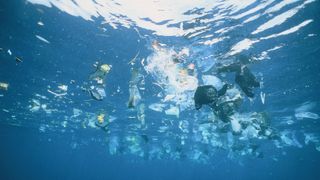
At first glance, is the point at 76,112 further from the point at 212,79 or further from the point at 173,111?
the point at 212,79

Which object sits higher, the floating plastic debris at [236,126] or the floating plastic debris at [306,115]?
the floating plastic debris at [306,115]

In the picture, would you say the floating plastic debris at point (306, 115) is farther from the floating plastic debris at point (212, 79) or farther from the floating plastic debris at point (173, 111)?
the floating plastic debris at point (212, 79)

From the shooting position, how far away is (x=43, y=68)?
734 inches

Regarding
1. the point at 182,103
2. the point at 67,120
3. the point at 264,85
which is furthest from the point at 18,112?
the point at 264,85

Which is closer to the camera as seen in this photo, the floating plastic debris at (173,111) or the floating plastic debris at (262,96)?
the floating plastic debris at (262,96)

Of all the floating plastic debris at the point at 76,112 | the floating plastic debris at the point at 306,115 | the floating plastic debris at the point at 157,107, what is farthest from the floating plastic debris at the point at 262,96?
the floating plastic debris at the point at 76,112

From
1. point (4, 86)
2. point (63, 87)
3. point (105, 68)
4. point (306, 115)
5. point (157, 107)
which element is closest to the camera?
point (105, 68)

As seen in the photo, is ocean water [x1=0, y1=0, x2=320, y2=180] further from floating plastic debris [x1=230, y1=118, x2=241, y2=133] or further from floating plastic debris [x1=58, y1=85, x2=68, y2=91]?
floating plastic debris [x1=230, y1=118, x2=241, y2=133]

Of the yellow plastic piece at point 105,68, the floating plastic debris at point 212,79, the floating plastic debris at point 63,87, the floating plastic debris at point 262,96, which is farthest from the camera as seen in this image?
the floating plastic debris at point 63,87

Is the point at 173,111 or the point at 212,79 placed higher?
the point at 212,79

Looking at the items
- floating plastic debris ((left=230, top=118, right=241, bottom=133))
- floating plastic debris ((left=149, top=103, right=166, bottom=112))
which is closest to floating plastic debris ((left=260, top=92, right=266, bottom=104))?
floating plastic debris ((left=230, top=118, right=241, bottom=133))

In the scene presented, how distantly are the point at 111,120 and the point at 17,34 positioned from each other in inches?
791

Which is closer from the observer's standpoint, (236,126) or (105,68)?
(105,68)

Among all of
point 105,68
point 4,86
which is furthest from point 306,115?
point 4,86
